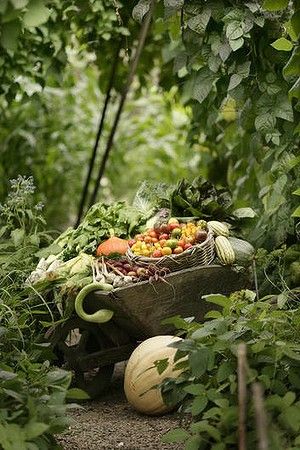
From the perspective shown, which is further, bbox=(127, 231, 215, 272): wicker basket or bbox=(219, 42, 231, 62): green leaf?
bbox=(127, 231, 215, 272): wicker basket

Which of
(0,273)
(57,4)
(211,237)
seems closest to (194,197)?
(211,237)

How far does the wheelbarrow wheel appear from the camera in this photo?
402cm

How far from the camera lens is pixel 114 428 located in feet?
12.0

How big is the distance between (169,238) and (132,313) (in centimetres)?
44

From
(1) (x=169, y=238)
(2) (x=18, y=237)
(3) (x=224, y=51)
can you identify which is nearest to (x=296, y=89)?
(3) (x=224, y=51)

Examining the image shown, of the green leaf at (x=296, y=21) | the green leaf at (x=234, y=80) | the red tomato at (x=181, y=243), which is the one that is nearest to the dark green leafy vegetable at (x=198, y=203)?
the red tomato at (x=181, y=243)

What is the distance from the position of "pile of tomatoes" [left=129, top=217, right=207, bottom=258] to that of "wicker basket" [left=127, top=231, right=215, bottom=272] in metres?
0.03

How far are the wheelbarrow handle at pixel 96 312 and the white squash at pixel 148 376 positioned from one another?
207 millimetres

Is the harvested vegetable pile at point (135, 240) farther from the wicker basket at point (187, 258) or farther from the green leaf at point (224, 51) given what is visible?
the green leaf at point (224, 51)

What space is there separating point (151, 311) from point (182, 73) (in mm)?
1984

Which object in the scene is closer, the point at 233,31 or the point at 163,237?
the point at 233,31

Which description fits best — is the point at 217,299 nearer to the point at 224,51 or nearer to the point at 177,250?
the point at 177,250

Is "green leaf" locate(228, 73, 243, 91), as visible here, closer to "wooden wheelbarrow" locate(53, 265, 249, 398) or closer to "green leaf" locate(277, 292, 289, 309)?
"wooden wheelbarrow" locate(53, 265, 249, 398)

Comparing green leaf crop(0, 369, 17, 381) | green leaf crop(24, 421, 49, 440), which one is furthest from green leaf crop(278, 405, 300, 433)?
green leaf crop(0, 369, 17, 381)
